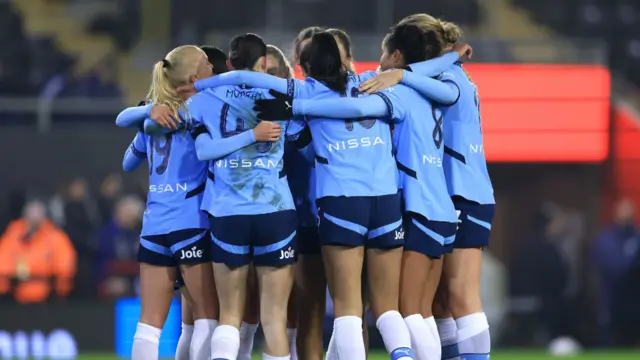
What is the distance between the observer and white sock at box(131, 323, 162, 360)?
760cm

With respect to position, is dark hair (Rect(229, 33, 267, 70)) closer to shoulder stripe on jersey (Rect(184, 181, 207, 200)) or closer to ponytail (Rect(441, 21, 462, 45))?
Result: shoulder stripe on jersey (Rect(184, 181, 207, 200))

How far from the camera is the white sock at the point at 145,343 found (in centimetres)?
760

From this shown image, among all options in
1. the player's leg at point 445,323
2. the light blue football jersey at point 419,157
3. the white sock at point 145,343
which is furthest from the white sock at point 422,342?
the white sock at point 145,343

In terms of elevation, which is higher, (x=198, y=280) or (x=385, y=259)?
(x=385, y=259)

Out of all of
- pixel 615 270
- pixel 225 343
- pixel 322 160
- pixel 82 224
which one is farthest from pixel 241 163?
pixel 615 270

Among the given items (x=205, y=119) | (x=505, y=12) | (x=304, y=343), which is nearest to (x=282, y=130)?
(x=205, y=119)

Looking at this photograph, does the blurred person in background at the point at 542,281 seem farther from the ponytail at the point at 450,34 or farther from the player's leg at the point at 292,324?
the ponytail at the point at 450,34

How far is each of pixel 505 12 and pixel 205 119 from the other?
10283 millimetres

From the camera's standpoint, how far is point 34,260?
13883 millimetres

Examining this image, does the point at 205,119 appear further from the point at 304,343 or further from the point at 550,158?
the point at 550,158

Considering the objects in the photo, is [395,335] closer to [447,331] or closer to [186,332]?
[447,331]

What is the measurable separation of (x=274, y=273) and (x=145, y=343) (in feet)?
3.10

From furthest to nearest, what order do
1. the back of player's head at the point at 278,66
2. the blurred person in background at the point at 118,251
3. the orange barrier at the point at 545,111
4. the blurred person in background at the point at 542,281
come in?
1. the blurred person in background at the point at 542,281
2. the orange barrier at the point at 545,111
3. the blurred person in background at the point at 118,251
4. the back of player's head at the point at 278,66

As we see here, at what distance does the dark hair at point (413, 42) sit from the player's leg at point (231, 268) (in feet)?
4.74
